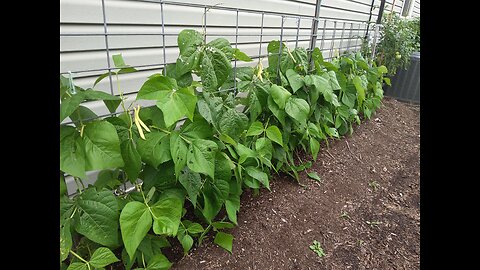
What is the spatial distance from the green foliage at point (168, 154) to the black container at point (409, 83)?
14.7ft

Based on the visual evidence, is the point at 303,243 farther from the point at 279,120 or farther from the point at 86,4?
the point at 86,4

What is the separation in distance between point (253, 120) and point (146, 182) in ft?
2.77

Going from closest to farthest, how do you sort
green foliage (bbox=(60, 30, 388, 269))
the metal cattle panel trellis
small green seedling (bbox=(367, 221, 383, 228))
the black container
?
green foliage (bbox=(60, 30, 388, 269))
the metal cattle panel trellis
small green seedling (bbox=(367, 221, 383, 228))
the black container

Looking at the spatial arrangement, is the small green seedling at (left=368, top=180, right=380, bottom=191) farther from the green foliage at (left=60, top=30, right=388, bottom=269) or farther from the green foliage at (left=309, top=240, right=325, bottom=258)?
the green foliage at (left=309, top=240, right=325, bottom=258)

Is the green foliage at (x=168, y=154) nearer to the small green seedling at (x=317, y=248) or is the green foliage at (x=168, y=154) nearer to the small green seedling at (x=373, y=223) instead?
the small green seedling at (x=317, y=248)

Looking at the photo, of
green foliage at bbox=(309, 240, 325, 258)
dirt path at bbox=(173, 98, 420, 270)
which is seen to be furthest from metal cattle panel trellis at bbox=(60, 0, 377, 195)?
green foliage at bbox=(309, 240, 325, 258)

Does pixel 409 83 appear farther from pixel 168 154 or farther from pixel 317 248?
pixel 168 154

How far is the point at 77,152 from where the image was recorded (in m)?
0.96

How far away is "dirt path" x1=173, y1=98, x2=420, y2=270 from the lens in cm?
162

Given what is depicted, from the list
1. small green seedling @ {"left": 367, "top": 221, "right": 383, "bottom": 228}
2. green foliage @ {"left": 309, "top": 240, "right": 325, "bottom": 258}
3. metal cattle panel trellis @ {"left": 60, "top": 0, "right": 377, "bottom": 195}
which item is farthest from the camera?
small green seedling @ {"left": 367, "top": 221, "right": 383, "bottom": 228}

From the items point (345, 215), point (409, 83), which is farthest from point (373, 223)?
point (409, 83)

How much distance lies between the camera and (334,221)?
→ 1977 millimetres

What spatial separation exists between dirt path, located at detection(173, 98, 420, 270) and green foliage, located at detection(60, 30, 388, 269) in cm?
17
